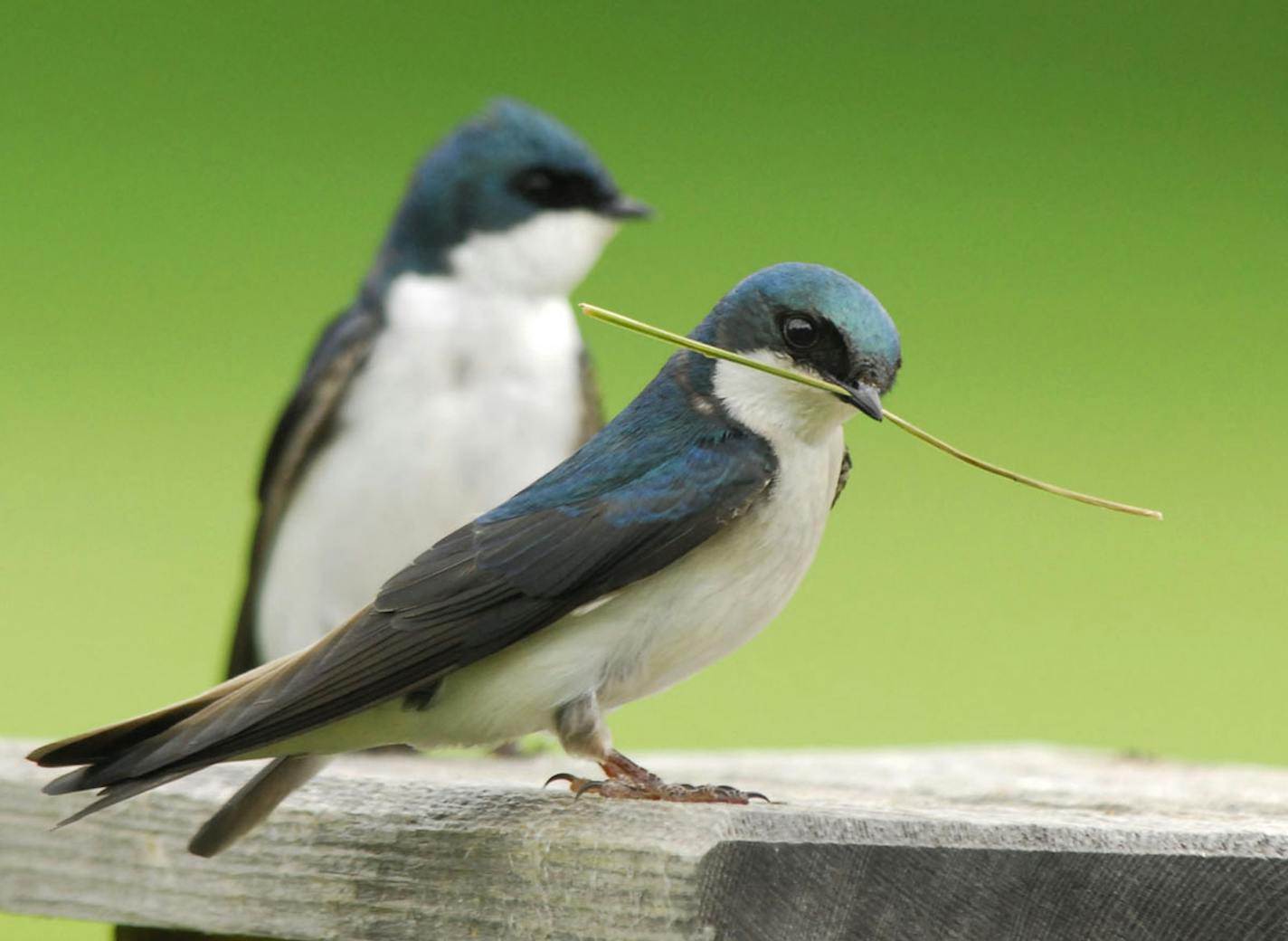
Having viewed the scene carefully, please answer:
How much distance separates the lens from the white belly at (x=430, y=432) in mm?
3869

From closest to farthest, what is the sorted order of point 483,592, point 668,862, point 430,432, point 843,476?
point 668,862 → point 483,592 → point 843,476 → point 430,432

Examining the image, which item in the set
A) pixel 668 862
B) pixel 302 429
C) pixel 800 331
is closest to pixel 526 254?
pixel 302 429

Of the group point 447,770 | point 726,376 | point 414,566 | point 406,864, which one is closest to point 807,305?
point 726,376

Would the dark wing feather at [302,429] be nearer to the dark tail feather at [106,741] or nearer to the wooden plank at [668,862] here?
the wooden plank at [668,862]

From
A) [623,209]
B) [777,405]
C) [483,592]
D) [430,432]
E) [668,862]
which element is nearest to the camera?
[668,862]

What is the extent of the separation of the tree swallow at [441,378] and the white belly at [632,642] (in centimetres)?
207

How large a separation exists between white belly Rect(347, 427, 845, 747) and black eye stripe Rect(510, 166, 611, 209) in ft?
7.32

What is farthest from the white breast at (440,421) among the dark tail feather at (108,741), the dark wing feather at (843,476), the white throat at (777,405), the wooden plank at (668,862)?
the dark tail feather at (108,741)

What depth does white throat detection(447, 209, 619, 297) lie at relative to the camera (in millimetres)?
3953

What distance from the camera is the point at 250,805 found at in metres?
1.81

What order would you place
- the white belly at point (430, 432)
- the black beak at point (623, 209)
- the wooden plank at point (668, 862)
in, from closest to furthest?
the wooden plank at point (668, 862) < the white belly at point (430, 432) < the black beak at point (623, 209)

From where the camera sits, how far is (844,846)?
4.97ft

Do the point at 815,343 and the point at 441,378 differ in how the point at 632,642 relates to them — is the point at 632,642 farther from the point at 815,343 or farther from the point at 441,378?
the point at 441,378

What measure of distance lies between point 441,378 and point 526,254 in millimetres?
282
